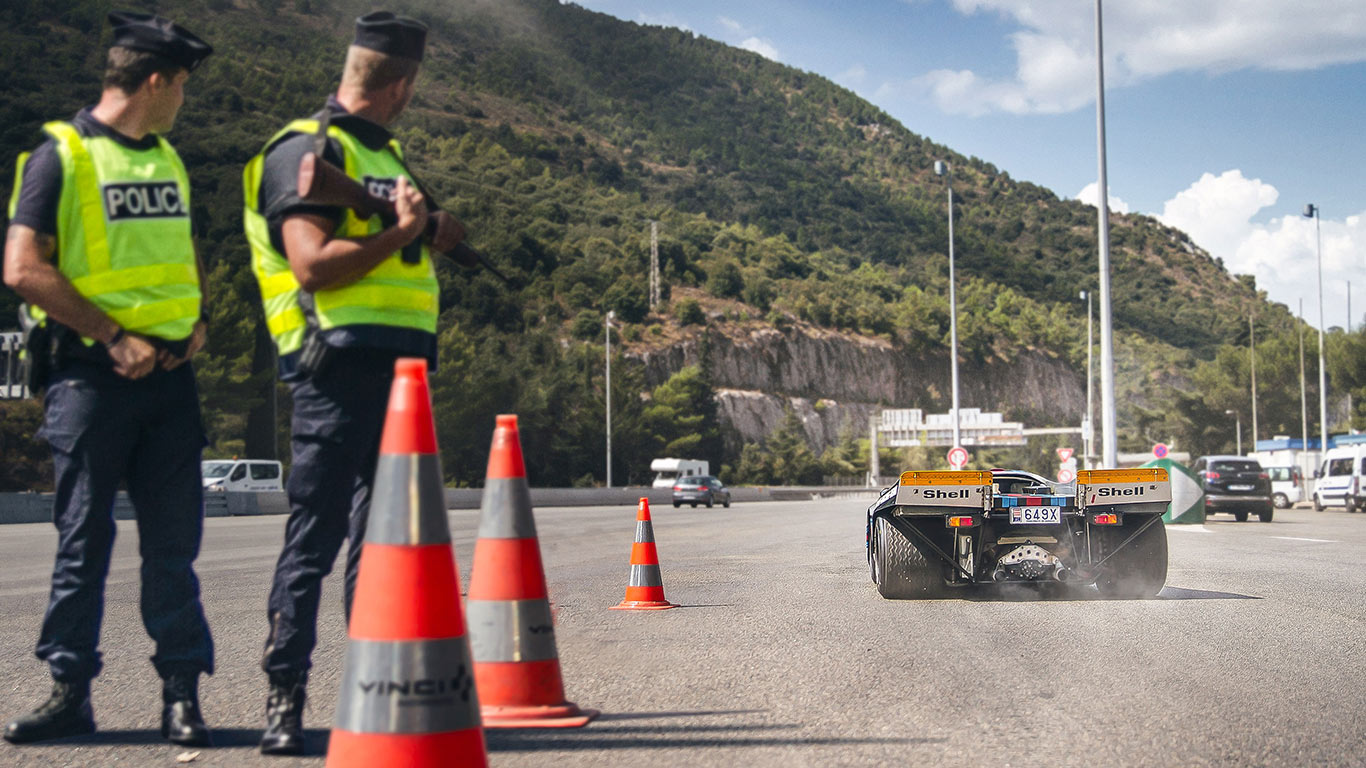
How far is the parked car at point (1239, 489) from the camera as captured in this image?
30109 mm

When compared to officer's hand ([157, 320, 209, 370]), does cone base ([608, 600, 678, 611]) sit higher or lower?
lower

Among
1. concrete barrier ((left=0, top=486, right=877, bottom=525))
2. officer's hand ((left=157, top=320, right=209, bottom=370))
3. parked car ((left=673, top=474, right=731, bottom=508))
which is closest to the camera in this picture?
officer's hand ((left=157, top=320, right=209, bottom=370))

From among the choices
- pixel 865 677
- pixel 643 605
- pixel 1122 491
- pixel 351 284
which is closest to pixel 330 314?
pixel 351 284

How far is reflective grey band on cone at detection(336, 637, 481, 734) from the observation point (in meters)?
3.07

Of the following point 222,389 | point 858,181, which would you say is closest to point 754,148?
point 858,181

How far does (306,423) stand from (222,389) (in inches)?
2048

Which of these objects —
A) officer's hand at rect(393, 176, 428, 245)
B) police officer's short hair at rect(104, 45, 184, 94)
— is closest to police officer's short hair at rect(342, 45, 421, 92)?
officer's hand at rect(393, 176, 428, 245)

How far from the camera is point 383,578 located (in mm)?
3180

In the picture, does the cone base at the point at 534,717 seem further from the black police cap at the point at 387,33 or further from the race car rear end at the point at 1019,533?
the race car rear end at the point at 1019,533

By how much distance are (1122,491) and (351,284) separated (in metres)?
7.50

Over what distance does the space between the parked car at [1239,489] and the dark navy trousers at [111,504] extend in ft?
96.4

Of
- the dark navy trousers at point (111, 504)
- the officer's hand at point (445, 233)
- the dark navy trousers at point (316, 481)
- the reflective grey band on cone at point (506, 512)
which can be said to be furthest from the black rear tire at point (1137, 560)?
the dark navy trousers at point (111, 504)

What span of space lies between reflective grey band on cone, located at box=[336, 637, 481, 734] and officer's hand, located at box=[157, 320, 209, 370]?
1.42m

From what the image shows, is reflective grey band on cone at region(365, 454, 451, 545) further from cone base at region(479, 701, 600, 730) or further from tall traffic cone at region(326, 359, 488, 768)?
cone base at region(479, 701, 600, 730)
